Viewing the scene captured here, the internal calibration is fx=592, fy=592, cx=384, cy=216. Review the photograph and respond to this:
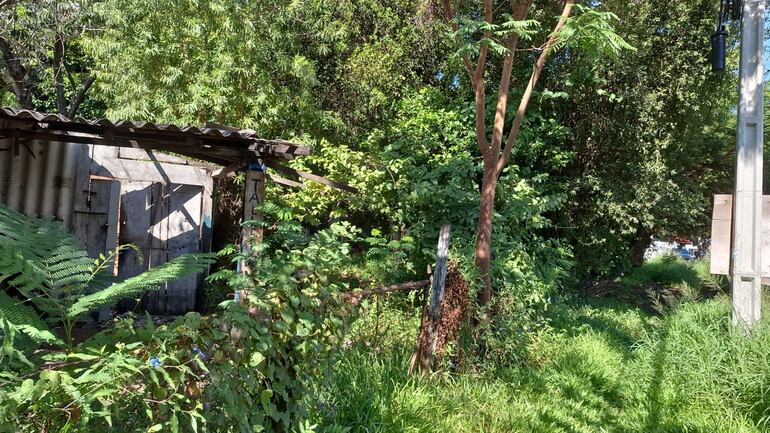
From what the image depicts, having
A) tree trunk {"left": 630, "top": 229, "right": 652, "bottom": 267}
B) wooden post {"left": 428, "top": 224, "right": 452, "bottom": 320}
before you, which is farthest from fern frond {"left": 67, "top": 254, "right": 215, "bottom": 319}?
tree trunk {"left": 630, "top": 229, "right": 652, "bottom": 267}

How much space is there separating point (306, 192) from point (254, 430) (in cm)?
767

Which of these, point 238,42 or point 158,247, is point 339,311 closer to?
point 158,247

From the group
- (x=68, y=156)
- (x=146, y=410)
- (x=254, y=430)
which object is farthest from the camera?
(x=68, y=156)

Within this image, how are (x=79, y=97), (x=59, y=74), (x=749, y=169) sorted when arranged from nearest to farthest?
(x=749, y=169) < (x=59, y=74) < (x=79, y=97)

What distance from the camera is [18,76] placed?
15.2 meters

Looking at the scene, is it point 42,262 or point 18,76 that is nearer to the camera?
point 42,262

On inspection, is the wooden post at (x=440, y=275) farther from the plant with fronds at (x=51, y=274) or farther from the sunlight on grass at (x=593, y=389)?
the plant with fronds at (x=51, y=274)

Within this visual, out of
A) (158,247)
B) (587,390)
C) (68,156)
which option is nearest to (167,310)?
(158,247)

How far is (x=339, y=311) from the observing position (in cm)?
298

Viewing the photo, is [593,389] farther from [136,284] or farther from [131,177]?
[131,177]

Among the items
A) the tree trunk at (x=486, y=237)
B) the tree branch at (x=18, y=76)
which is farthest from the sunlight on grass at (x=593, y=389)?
the tree branch at (x=18, y=76)

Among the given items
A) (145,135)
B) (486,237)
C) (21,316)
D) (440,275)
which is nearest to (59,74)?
(145,135)

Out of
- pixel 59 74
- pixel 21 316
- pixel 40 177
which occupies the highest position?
pixel 59 74

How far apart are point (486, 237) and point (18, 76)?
1439cm
